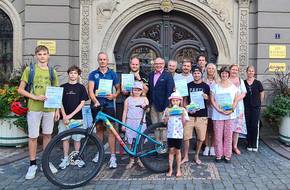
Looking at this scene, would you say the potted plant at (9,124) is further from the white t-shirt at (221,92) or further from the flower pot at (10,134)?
the white t-shirt at (221,92)

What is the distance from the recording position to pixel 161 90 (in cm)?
622

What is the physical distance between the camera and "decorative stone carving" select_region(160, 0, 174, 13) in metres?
8.70

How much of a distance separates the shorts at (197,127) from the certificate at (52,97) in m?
2.24

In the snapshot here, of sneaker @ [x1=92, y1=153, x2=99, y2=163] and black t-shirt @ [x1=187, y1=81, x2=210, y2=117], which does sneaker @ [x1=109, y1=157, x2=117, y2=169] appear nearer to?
sneaker @ [x1=92, y1=153, x2=99, y2=163]

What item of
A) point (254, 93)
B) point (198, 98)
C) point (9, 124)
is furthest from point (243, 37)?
point (9, 124)

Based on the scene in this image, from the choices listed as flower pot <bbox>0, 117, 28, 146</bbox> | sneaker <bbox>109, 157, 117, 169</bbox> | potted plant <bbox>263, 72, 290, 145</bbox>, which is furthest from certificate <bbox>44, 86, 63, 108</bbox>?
potted plant <bbox>263, 72, 290, 145</bbox>

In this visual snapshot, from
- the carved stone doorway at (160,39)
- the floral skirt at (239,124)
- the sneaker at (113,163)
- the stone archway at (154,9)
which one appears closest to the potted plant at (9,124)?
the sneaker at (113,163)

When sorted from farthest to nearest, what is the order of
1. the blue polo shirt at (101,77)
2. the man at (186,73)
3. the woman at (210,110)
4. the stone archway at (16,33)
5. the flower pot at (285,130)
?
1. the stone archway at (16,33)
2. the flower pot at (285,130)
3. the woman at (210,110)
4. the man at (186,73)
5. the blue polo shirt at (101,77)

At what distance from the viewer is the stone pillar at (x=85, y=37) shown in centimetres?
863

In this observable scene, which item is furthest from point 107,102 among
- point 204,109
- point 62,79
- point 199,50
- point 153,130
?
point 199,50

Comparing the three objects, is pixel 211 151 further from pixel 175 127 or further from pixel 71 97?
pixel 71 97

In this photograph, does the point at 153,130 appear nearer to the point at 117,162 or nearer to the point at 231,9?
Result: the point at 117,162

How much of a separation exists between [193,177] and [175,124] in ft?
2.89

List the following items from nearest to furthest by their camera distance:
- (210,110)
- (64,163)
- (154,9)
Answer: (64,163) → (210,110) → (154,9)
